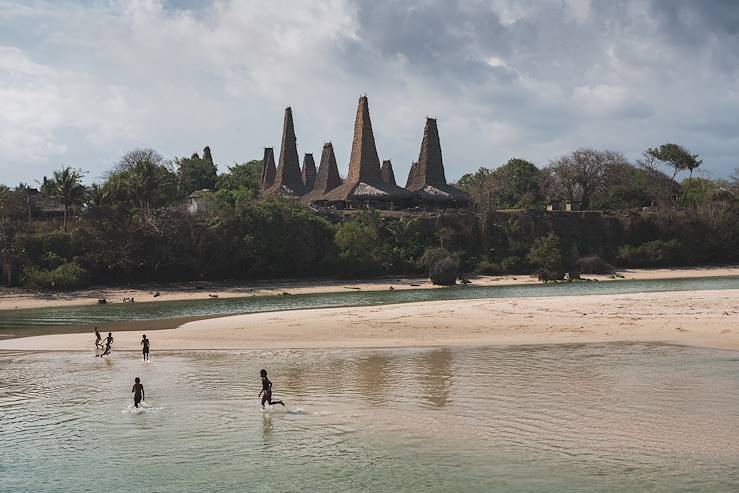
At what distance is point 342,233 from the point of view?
205ft

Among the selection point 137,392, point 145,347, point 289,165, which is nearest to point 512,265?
point 289,165

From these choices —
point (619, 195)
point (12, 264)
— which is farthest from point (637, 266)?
point (12, 264)

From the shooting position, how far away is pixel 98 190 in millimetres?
58844

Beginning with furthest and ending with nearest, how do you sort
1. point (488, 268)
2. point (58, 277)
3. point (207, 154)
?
point (207, 154), point (488, 268), point (58, 277)

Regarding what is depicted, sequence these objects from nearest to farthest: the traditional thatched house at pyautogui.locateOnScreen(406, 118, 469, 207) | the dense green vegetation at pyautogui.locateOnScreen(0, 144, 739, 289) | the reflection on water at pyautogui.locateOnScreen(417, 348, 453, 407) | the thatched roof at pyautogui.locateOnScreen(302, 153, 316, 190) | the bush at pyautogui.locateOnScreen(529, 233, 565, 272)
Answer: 1. the reflection on water at pyautogui.locateOnScreen(417, 348, 453, 407)
2. the dense green vegetation at pyautogui.locateOnScreen(0, 144, 739, 289)
3. the bush at pyautogui.locateOnScreen(529, 233, 565, 272)
4. the traditional thatched house at pyautogui.locateOnScreen(406, 118, 469, 207)
5. the thatched roof at pyautogui.locateOnScreen(302, 153, 316, 190)

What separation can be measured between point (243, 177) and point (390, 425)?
91.5 m

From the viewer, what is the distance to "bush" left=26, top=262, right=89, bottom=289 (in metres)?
51.2

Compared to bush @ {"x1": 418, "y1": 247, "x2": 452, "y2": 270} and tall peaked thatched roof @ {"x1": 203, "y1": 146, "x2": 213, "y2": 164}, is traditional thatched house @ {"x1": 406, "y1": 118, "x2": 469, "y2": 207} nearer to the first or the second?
bush @ {"x1": 418, "y1": 247, "x2": 452, "y2": 270}

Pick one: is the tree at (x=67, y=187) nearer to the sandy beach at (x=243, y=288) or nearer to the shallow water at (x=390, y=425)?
the sandy beach at (x=243, y=288)

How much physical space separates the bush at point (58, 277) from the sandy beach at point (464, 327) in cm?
2180

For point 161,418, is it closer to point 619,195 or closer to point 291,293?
point 291,293

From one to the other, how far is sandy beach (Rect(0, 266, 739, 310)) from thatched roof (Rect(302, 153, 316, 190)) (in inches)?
1282

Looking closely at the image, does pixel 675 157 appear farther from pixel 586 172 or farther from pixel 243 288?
pixel 243 288

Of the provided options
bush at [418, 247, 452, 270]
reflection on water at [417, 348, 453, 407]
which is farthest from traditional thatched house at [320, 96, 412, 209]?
reflection on water at [417, 348, 453, 407]
